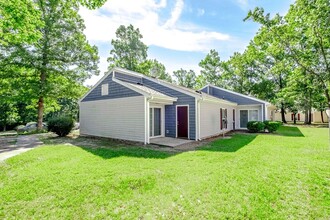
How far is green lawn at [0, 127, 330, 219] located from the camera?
133 inches

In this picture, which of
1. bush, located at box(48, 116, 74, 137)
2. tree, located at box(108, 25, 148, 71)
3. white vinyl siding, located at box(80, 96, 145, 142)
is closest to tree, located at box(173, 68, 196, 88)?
tree, located at box(108, 25, 148, 71)

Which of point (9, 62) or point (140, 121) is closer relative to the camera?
point (140, 121)

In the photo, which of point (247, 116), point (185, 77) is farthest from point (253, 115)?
point (185, 77)

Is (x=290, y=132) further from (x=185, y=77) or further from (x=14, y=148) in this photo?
(x=185, y=77)

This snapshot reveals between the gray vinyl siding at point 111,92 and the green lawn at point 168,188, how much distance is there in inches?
208

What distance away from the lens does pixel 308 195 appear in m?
3.94

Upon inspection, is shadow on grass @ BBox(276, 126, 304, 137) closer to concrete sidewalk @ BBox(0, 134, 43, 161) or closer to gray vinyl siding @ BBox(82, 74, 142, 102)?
gray vinyl siding @ BBox(82, 74, 142, 102)

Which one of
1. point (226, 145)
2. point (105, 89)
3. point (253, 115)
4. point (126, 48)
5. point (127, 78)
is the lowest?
point (226, 145)

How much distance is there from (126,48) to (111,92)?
1957cm

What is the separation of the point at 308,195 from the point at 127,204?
3.80m

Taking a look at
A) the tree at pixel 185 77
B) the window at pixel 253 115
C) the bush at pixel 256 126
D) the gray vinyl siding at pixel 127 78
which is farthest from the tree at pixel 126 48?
the bush at pixel 256 126

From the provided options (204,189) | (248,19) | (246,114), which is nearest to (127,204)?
(204,189)

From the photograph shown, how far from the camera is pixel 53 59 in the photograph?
17.4 m

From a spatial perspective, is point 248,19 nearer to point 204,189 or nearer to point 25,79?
point 204,189
